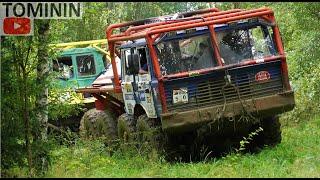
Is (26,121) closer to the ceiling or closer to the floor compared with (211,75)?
closer to the floor

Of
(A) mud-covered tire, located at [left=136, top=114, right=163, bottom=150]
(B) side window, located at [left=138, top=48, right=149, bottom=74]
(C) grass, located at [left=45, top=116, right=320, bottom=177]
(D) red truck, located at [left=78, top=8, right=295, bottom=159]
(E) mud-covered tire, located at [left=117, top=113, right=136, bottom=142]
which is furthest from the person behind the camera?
(E) mud-covered tire, located at [left=117, top=113, right=136, bottom=142]

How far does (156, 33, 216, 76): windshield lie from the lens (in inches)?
386

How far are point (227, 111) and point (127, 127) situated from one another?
2161mm

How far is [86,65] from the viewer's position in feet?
52.6

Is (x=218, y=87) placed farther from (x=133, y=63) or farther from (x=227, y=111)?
(x=133, y=63)

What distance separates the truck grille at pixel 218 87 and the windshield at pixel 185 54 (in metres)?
0.24

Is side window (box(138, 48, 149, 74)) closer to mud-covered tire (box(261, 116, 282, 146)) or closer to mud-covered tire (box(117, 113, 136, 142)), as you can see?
mud-covered tire (box(117, 113, 136, 142))

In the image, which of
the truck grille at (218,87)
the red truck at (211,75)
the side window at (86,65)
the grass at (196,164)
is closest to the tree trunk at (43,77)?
the grass at (196,164)

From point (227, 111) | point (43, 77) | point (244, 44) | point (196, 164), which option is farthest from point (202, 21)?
point (43, 77)

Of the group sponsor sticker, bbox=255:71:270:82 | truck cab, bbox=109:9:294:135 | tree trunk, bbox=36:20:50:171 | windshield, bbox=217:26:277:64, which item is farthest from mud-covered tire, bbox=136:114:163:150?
tree trunk, bbox=36:20:50:171

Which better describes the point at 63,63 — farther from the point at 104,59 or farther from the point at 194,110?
the point at 194,110

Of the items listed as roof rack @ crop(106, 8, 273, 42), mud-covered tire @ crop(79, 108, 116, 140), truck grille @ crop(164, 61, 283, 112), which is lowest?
mud-covered tire @ crop(79, 108, 116, 140)

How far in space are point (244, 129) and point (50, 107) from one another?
11.8 ft

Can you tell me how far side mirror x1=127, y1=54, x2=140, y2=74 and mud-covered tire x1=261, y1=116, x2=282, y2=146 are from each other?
238 cm
